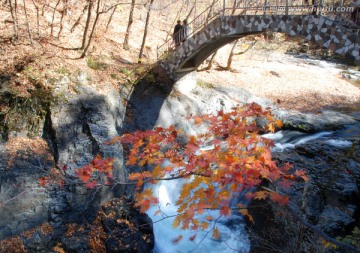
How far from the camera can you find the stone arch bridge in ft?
22.2

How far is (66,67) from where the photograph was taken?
34.6 feet

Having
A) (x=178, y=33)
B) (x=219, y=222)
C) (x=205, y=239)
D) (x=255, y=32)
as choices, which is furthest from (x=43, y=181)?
(x=178, y=33)

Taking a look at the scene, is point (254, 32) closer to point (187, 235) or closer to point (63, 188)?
point (187, 235)

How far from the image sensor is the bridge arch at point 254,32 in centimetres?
677

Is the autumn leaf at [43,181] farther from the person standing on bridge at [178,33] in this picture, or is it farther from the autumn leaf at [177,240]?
the person standing on bridge at [178,33]

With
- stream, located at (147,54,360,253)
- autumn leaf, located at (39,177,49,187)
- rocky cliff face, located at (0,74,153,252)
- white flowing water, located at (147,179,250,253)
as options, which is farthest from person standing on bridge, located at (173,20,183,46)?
autumn leaf, located at (39,177,49,187)

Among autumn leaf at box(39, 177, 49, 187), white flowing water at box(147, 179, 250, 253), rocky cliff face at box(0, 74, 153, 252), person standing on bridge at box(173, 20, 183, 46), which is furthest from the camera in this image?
person standing on bridge at box(173, 20, 183, 46)

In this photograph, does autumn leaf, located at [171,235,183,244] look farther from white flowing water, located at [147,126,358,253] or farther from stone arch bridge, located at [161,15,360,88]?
stone arch bridge, located at [161,15,360,88]

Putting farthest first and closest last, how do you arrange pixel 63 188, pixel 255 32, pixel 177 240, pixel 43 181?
1. pixel 255 32
2. pixel 177 240
3. pixel 63 188
4. pixel 43 181

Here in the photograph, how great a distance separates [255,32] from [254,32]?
6cm

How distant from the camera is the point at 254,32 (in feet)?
31.3

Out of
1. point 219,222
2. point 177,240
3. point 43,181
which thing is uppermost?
point 43,181

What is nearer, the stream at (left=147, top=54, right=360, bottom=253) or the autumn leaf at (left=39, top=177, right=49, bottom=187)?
the autumn leaf at (left=39, top=177, right=49, bottom=187)

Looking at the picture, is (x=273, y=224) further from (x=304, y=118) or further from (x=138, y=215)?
(x=304, y=118)
